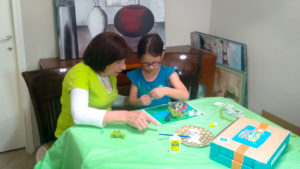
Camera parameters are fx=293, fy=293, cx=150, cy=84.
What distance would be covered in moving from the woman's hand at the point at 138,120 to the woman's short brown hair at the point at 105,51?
29 centimetres

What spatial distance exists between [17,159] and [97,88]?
1371 millimetres

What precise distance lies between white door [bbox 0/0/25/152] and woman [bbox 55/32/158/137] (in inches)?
36.7


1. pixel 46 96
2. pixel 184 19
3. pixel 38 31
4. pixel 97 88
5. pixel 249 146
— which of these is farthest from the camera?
pixel 184 19

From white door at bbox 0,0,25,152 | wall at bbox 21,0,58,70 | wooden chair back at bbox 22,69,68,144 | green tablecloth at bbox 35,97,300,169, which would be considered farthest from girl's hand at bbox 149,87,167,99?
white door at bbox 0,0,25,152

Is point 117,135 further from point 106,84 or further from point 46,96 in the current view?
point 46,96

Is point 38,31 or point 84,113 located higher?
point 38,31

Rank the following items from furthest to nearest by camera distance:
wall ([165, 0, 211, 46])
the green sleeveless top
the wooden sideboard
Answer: wall ([165, 0, 211, 46]), the wooden sideboard, the green sleeveless top

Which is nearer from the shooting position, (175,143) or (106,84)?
(175,143)

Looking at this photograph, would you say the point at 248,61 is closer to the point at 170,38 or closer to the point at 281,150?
the point at 170,38

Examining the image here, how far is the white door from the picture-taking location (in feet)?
7.03

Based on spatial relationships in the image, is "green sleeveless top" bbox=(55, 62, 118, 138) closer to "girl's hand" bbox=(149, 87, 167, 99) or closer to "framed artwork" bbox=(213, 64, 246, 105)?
"girl's hand" bbox=(149, 87, 167, 99)

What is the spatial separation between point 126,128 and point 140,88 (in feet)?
1.60

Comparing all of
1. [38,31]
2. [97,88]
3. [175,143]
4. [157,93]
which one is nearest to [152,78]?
[157,93]

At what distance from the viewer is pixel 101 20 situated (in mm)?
2314
